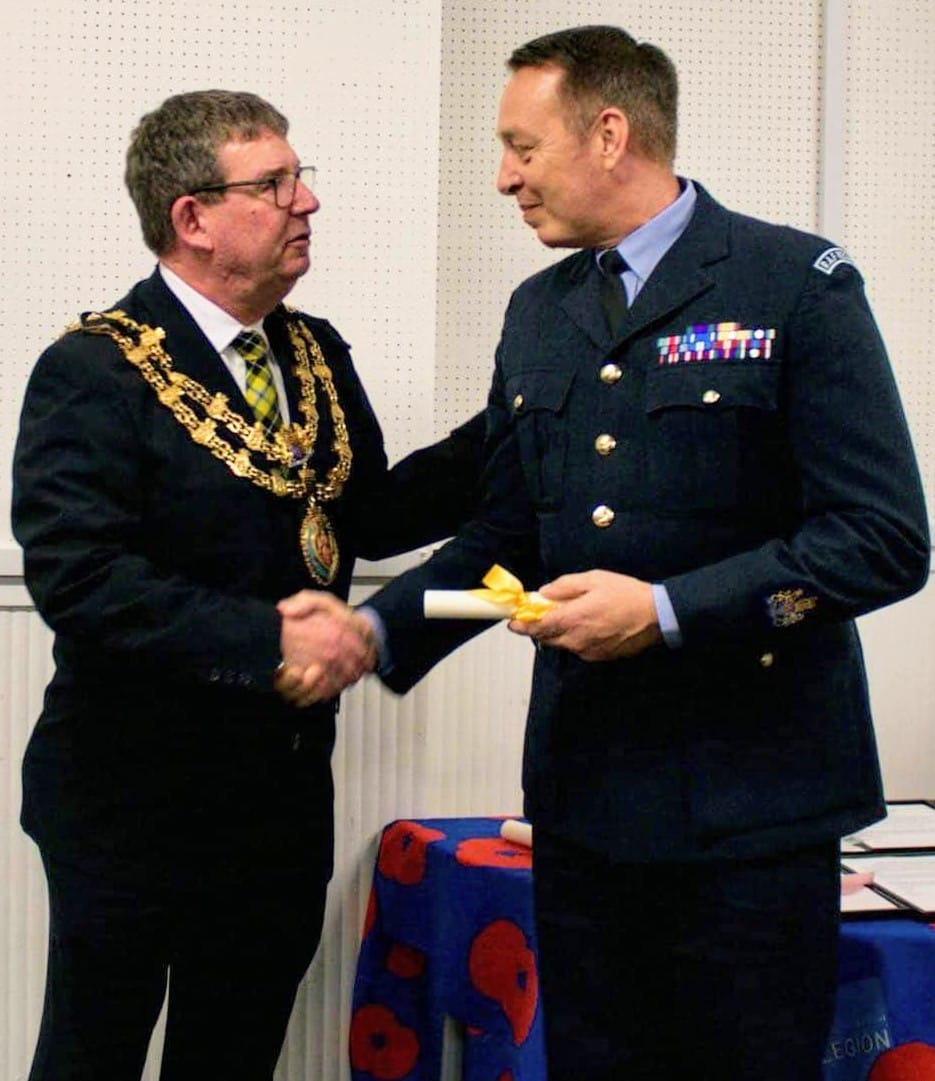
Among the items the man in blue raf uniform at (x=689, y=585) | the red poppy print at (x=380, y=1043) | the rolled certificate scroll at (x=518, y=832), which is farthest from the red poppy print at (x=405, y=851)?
the man in blue raf uniform at (x=689, y=585)

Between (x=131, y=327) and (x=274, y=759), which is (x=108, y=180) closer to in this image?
(x=131, y=327)

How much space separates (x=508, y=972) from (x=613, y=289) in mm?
1107

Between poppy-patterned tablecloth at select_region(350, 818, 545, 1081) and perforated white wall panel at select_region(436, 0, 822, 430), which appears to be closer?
poppy-patterned tablecloth at select_region(350, 818, 545, 1081)

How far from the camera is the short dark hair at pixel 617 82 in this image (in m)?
1.80

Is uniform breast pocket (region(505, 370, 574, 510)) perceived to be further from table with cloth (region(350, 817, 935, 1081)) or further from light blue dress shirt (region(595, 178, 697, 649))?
table with cloth (region(350, 817, 935, 1081))

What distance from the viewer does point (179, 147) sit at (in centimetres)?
206

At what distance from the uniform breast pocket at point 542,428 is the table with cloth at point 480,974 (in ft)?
1.65

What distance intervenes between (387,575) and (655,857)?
1.09 metres

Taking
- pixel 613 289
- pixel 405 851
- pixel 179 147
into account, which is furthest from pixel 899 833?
pixel 179 147

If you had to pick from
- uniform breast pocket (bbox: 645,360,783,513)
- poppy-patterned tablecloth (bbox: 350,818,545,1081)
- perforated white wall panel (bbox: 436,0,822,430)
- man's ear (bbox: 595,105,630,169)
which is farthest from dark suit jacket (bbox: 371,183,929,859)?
perforated white wall panel (bbox: 436,0,822,430)

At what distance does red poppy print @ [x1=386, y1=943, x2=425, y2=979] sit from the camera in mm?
2674

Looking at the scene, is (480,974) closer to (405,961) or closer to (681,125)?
(405,961)

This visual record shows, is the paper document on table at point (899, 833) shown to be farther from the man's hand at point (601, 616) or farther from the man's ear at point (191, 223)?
the man's ear at point (191, 223)

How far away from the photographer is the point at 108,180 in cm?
255
